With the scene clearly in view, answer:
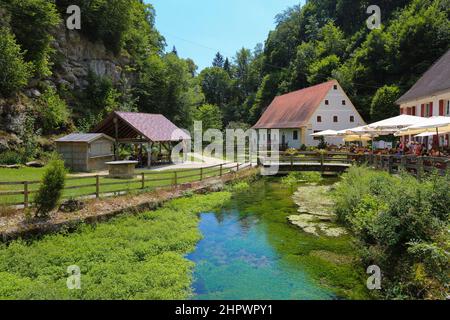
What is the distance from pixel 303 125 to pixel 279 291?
102 feet

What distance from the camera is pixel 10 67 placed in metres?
23.0

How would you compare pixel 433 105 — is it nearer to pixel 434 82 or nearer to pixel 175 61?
pixel 434 82

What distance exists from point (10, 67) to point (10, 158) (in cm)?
647

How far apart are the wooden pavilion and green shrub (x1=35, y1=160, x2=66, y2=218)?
532 inches

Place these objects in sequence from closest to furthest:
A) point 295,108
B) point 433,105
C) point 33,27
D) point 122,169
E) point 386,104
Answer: point 122,169, point 433,105, point 33,27, point 386,104, point 295,108

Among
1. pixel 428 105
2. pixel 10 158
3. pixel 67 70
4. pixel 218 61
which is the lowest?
pixel 10 158

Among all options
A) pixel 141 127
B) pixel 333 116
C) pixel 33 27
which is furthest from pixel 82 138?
pixel 333 116

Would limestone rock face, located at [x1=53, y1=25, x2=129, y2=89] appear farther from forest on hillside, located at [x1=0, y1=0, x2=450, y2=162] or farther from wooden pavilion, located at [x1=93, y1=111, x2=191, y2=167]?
wooden pavilion, located at [x1=93, y1=111, x2=191, y2=167]

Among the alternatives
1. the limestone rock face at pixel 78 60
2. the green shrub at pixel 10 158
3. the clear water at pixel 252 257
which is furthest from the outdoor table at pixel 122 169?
the limestone rock face at pixel 78 60

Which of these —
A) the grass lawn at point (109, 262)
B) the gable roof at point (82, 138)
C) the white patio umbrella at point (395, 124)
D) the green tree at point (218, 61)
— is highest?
the green tree at point (218, 61)

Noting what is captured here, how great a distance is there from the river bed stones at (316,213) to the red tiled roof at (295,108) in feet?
65.0

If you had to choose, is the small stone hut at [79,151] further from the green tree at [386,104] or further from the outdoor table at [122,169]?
the green tree at [386,104]

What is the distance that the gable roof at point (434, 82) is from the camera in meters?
23.3

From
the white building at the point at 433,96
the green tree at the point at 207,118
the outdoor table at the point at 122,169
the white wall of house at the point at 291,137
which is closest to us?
the outdoor table at the point at 122,169
